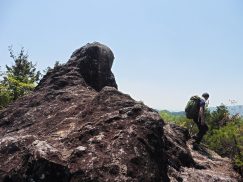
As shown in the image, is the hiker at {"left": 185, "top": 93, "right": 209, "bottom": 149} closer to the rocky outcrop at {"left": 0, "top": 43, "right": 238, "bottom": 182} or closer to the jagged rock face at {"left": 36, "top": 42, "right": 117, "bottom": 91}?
the rocky outcrop at {"left": 0, "top": 43, "right": 238, "bottom": 182}

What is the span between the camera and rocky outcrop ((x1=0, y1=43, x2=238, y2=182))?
8961mm

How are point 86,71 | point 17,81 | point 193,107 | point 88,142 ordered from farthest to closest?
1. point 17,81
2. point 86,71
3. point 193,107
4. point 88,142

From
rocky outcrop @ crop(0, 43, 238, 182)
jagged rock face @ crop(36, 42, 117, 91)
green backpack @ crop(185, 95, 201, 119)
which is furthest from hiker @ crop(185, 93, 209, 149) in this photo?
jagged rock face @ crop(36, 42, 117, 91)

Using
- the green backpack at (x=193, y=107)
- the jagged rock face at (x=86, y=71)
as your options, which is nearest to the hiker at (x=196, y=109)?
the green backpack at (x=193, y=107)

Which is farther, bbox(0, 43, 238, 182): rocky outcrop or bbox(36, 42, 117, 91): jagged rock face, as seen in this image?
bbox(36, 42, 117, 91): jagged rock face

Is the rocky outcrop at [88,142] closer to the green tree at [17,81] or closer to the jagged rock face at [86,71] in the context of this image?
the jagged rock face at [86,71]

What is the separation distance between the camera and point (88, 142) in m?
10.1

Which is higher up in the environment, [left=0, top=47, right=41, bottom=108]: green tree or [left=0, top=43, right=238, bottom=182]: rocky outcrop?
[left=0, top=47, right=41, bottom=108]: green tree

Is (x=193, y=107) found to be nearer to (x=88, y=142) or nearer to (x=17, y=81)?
(x=88, y=142)

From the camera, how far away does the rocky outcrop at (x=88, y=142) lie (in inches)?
353

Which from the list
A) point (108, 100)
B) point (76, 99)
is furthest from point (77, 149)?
point (76, 99)

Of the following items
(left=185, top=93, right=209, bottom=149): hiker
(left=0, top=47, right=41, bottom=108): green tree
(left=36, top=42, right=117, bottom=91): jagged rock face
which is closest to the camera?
(left=185, top=93, right=209, bottom=149): hiker

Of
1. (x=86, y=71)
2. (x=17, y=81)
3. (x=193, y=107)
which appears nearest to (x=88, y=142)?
(x=193, y=107)

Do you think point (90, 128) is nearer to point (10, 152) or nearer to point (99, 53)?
point (10, 152)
